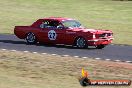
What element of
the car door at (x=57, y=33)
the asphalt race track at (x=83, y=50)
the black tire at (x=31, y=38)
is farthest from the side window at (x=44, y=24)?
the asphalt race track at (x=83, y=50)

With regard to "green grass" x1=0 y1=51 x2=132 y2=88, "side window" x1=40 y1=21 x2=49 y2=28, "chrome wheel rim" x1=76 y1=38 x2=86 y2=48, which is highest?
"side window" x1=40 y1=21 x2=49 y2=28

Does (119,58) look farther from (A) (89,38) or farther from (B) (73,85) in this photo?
(B) (73,85)

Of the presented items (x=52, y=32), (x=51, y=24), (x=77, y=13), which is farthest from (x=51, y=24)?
(x=77, y=13)

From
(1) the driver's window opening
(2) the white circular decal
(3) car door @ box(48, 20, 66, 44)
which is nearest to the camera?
(3) car door @ box(48, 20, 66, 44)

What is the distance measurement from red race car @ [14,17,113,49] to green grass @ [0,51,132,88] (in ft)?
12.1

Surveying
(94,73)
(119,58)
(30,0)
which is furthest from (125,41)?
(30,0)

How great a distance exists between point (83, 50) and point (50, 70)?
21.3 feet

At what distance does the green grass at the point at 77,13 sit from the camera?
35.8 metres

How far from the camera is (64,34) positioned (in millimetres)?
22734

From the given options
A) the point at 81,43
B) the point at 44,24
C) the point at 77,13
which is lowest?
the point at 77,13

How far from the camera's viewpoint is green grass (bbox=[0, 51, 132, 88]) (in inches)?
509

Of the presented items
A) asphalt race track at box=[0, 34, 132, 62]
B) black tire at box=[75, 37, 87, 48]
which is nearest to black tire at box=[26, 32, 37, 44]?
asphalt race track at box=[0, 34, 132, 62]

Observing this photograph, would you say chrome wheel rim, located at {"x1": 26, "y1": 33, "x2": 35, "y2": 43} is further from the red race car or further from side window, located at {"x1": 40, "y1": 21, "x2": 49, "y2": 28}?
side window, located at {"x1": 40, "y1": 21, "x2": 49, "y2": 28}

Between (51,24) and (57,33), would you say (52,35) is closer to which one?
(57,33)
